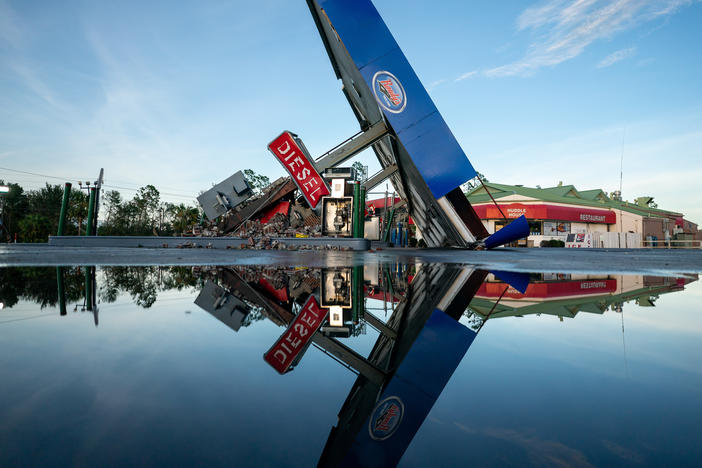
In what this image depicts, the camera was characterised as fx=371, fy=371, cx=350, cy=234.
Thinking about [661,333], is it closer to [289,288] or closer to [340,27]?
[289,288]

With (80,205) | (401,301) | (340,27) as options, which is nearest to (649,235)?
(340,27)


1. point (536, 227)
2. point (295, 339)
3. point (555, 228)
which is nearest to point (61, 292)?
point (295, 339)

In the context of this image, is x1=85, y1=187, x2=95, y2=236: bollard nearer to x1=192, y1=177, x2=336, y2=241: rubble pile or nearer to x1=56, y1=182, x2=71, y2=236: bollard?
x1=56, y1=182, x2=71, y2=236: bollard

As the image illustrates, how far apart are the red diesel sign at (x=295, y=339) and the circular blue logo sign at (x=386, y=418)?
0.29 meters

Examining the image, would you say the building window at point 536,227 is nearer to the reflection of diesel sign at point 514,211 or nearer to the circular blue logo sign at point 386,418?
the reflection of diesel sign at point 514,211

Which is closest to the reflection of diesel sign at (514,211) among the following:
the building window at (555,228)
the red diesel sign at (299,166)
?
the building window at (555,228)

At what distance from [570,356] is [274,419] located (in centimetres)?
91

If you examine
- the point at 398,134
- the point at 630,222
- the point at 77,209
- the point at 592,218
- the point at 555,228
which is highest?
the point at 630,222

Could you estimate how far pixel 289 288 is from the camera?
267cm

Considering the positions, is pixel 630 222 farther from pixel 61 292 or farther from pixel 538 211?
pixel 61 292

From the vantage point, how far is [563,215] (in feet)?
110

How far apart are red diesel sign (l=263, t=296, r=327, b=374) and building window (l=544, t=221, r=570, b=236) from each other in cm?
3659

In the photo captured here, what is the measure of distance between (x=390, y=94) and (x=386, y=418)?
1008 centimetres

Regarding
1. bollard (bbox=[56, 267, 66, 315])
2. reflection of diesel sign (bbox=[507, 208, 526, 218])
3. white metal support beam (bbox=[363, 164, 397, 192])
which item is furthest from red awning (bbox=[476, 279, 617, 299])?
reflection of diesel sign (bbox=[507, 208, 526, 218])
